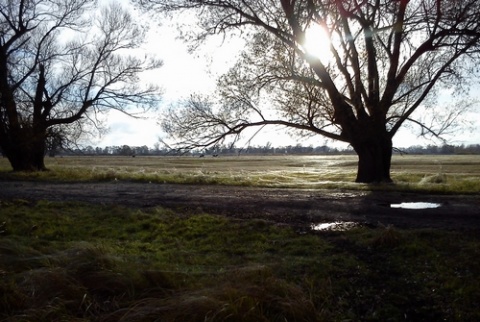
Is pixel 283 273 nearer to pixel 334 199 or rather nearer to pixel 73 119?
pixel 334 199

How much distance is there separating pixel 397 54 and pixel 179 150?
994 centimetres

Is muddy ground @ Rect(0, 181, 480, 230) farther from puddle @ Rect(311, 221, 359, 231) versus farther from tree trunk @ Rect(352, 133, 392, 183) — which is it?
tree trunk @ Rect(352, 133, 392, 183)

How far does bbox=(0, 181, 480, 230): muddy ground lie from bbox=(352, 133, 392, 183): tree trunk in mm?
3938

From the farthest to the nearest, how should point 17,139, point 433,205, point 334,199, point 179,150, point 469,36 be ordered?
point 17,139
point 179,150
point 469,36
point 334,199
point 433,205

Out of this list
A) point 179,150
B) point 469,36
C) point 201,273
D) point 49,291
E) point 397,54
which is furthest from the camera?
point 179,150

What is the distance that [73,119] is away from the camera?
28.4m

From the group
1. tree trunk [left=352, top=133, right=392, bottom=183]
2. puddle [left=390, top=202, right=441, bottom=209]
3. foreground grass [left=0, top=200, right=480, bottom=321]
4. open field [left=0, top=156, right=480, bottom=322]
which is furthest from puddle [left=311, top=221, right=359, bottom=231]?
tree trunk [left=352, top=133, right=392, bottom=183]

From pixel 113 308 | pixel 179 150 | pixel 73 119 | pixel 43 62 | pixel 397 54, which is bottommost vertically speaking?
pixel 113 308

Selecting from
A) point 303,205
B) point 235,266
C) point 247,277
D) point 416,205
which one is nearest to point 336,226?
point 303,205

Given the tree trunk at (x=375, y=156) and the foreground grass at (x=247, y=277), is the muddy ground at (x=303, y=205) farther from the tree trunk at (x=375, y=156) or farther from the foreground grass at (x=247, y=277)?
the tree trunk at (x=375, y=156)

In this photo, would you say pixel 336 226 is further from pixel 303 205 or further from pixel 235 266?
pixel 235 266

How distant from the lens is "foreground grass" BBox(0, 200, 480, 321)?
452cm

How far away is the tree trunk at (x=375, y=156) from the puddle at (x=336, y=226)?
9.67 m

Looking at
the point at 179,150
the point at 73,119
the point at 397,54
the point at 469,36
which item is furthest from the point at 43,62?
the point at 469,36
